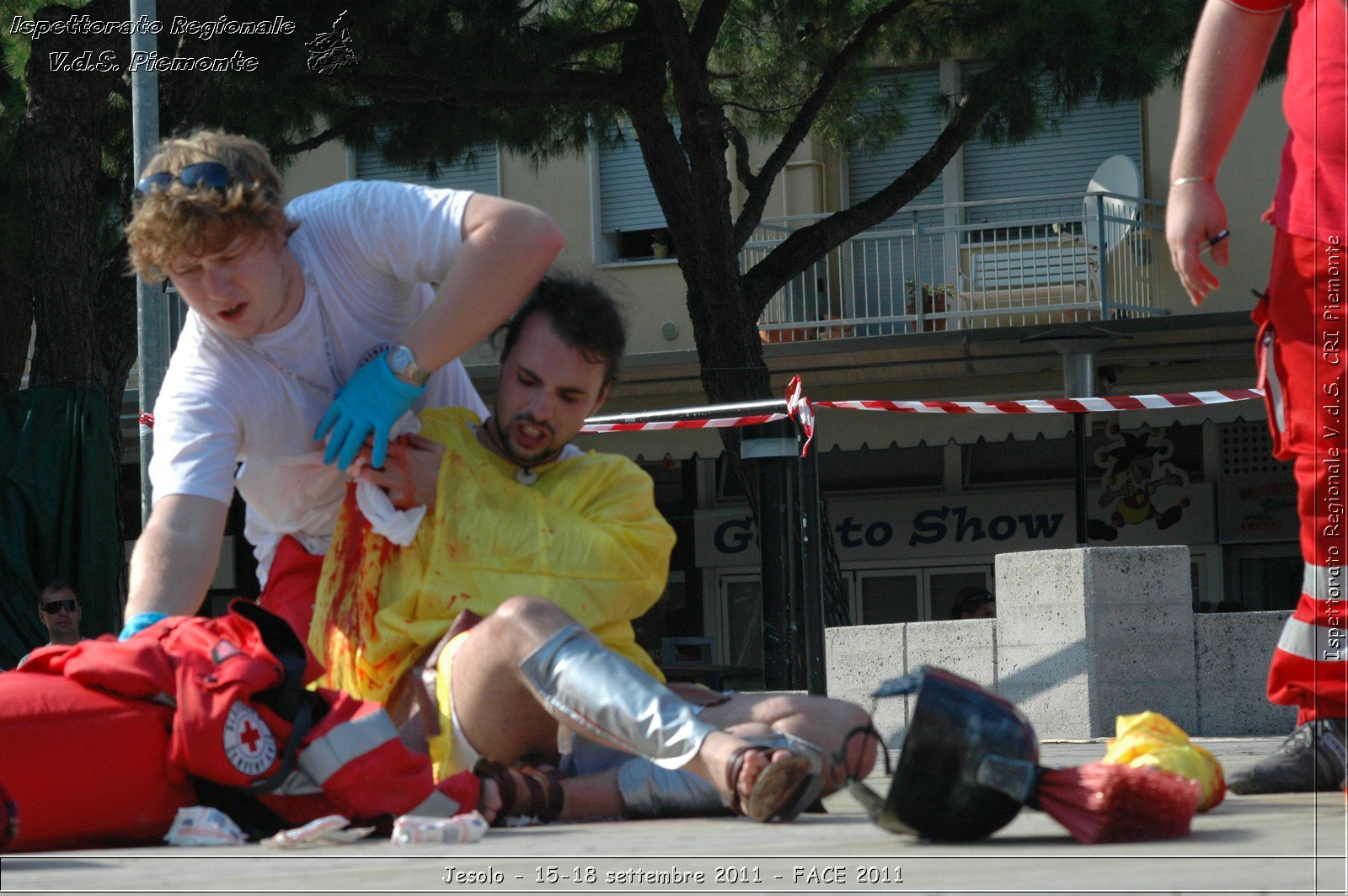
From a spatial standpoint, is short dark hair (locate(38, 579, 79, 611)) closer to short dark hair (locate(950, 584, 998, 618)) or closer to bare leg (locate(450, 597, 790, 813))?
short dark hair (locate(950, 584, 998, 618))

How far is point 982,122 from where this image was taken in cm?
1022

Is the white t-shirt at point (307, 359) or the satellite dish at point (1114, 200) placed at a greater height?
the satellite dish at point (1114, 200)

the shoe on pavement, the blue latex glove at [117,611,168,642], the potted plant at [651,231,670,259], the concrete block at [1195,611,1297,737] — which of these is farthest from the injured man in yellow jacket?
the potted plant at [651,231,670,259]

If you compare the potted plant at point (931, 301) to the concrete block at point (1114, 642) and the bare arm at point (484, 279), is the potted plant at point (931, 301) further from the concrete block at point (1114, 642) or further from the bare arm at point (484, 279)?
the bare arm at point (484, 279)

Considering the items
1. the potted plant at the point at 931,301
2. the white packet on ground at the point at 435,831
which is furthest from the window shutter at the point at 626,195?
the white packet on ground at the point at 435,831

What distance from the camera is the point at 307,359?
128 inches

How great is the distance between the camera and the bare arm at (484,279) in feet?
10.3

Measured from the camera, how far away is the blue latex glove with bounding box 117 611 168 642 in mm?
2877

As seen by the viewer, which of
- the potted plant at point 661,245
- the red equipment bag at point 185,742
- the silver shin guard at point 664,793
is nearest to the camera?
the red equipment bag at point 185,742

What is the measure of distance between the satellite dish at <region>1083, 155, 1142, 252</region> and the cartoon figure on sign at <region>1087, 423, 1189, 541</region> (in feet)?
5.92

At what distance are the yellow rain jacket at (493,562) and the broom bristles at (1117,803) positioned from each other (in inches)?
41.6

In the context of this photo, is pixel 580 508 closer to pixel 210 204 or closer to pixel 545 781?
pixel 545 781

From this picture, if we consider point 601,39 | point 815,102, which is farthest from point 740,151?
point 601,39

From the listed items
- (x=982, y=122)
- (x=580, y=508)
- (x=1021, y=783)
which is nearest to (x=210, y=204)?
(x=580, y=508)
